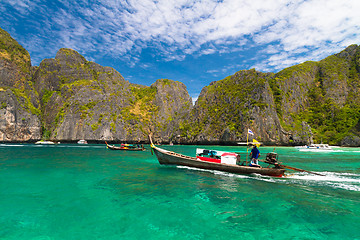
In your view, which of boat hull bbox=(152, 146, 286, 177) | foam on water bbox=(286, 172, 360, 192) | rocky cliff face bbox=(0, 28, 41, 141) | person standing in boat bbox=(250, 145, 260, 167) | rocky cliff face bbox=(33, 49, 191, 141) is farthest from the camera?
rocky cliff face bbox=(33, 49, 191, 141)

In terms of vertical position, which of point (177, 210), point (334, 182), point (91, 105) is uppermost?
point (91, 105)

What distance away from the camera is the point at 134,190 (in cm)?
1436

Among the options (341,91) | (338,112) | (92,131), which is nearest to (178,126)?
(92,131)

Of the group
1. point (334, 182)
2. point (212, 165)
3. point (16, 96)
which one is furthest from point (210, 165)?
point (16, 96)

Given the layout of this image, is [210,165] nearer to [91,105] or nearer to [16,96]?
[91,105]

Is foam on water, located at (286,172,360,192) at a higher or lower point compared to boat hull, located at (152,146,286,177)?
lower

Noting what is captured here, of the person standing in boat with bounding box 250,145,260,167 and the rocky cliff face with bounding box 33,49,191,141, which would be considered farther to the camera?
the rocky cliff face with bounding box 33,49,191,141

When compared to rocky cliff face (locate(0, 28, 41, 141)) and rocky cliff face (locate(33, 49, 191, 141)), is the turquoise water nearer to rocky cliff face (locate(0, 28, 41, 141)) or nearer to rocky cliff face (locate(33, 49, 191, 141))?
rocky cliff face (locate(33, 49, 191, 141))

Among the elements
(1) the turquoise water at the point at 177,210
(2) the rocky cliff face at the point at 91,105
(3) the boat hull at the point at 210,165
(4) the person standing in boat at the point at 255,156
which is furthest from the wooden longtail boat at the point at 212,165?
(2) the rocky cliff face at the point at 91,105

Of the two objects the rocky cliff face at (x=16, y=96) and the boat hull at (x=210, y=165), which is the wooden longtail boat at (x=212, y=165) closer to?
the boat hull at (x=210, y=165)

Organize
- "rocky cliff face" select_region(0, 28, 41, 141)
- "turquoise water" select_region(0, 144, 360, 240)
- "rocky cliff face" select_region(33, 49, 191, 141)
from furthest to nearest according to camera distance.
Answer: "rocky cliff face" select_region(33, 49, 191, 141) < "rocky cliff face" select_region(0, 28, 41, 141) < "turquoise water" select_region(0, 144, 360, 240)

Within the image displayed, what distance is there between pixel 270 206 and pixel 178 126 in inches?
5440

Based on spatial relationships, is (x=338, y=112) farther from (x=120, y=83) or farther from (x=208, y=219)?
(x=120, y=83)

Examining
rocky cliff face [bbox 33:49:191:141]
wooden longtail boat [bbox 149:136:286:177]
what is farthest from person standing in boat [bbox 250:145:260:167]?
rocky cliff face [bbox 33:49:191:141]
